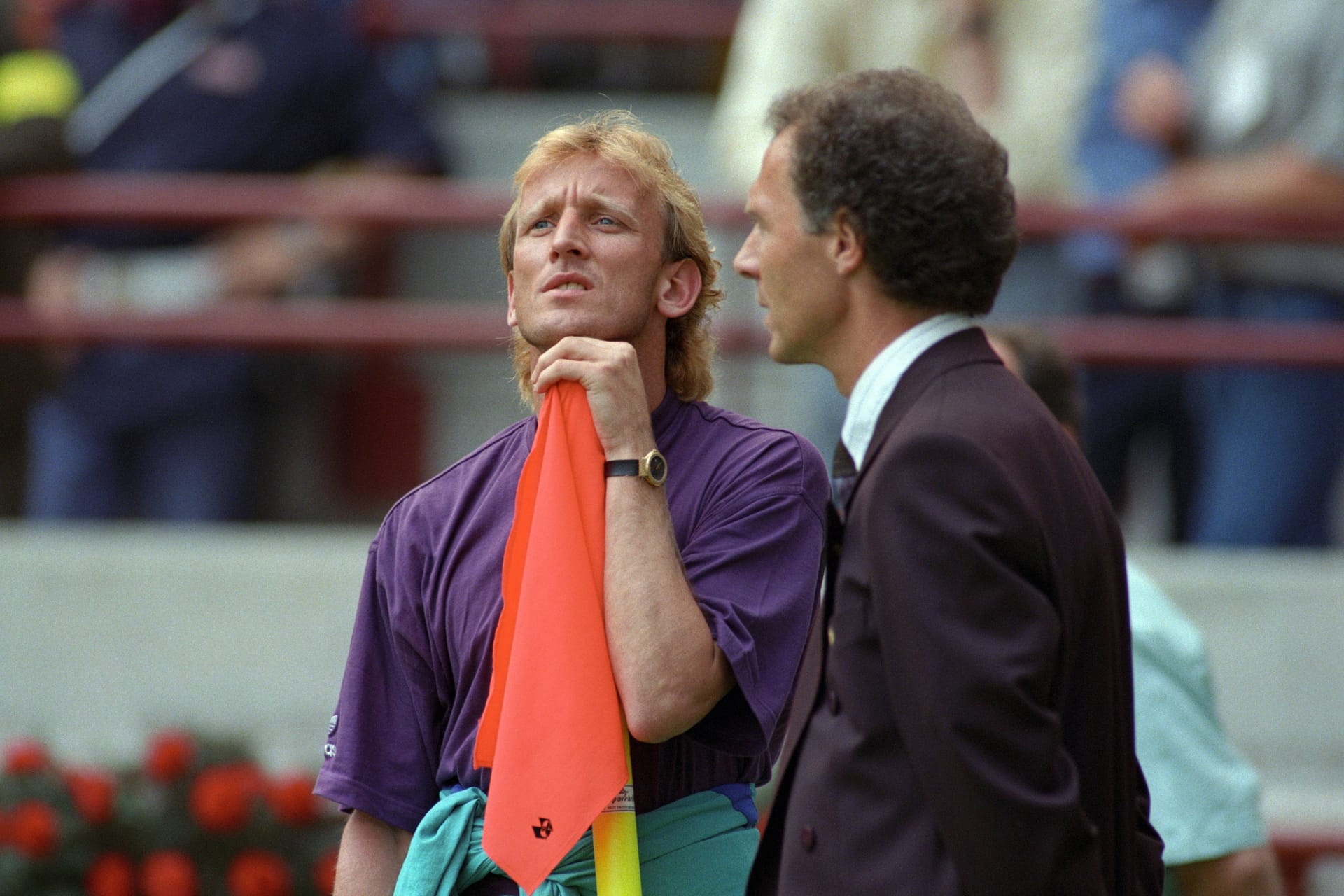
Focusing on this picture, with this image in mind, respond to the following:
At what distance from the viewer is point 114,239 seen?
5605 mm

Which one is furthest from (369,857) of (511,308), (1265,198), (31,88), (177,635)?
(31,88)

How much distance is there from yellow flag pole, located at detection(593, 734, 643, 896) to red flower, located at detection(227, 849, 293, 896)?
2.34 metres

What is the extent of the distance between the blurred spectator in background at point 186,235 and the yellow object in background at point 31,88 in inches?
4.5

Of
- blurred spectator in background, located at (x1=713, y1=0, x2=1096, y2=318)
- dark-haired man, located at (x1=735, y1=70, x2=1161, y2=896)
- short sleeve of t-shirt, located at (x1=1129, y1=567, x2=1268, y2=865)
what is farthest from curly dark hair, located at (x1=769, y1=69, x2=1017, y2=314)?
blurred spectator in background, located at (x1=713, y1=0, x2=1096, y2=318)

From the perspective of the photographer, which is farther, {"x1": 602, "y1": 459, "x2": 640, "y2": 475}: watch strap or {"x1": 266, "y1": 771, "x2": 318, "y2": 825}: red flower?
{"x1": 266, "y1": 771, "x2": 318, "y2": 825}: red flower

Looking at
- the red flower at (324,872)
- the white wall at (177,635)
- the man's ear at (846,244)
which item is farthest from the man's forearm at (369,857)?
the white wall at (177,635)

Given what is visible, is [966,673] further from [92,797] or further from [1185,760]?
[92,797]

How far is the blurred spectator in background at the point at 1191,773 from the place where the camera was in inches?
115

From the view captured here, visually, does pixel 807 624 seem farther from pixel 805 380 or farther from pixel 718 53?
pixel 718 53

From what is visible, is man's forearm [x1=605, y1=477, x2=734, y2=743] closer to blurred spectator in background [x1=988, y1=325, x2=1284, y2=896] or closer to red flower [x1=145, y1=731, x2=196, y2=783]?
blurred spectator in background [x1=988, y1=325, x2=1284, y2=896]

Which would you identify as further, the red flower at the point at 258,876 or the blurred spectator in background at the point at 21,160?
the blurred spectator in background at the point at 21,160

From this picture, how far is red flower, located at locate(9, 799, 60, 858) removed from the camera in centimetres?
426

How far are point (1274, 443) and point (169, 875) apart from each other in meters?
3.18

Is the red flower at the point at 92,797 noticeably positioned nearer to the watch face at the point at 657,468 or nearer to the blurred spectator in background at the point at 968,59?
the blurred spectator in background at the point at 968,59
